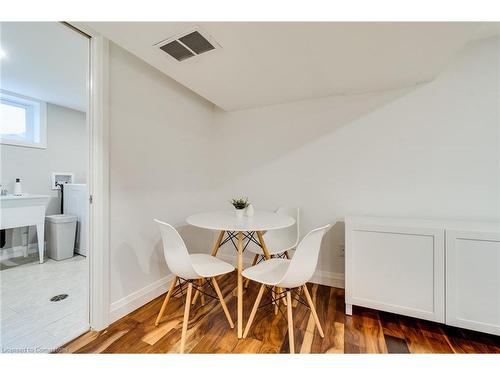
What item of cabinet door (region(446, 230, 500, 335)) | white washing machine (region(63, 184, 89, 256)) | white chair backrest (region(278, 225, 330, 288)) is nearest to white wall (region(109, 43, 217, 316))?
white chair backrest (region(278, 225, 330, 288))

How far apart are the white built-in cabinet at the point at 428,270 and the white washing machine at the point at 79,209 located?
3.38 m

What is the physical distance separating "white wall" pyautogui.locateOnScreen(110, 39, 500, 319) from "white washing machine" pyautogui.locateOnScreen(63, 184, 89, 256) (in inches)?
68.1

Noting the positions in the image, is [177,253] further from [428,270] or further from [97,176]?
[428,270]

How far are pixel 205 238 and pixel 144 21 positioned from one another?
219 centimetres

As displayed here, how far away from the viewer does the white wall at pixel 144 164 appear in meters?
1.64

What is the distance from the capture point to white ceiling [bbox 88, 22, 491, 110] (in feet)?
4.02

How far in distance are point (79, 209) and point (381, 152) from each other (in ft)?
12.8

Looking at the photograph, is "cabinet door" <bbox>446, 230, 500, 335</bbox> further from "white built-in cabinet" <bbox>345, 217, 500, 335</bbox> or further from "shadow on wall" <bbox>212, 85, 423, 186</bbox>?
"shadow on wall" <bbox>212, 85, 423, 186</bbox>

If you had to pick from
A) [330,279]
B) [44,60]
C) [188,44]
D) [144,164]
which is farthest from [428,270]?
[44,60]

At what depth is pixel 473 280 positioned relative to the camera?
1411mm

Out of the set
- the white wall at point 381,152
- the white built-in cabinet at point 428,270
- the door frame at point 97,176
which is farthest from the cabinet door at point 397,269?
the door frame at point 97,176

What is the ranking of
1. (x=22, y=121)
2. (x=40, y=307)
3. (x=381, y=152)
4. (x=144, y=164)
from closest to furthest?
(x=40, y=307) → (x=144, y=164) → (x=381, y=152) → (x=22, y=121)
